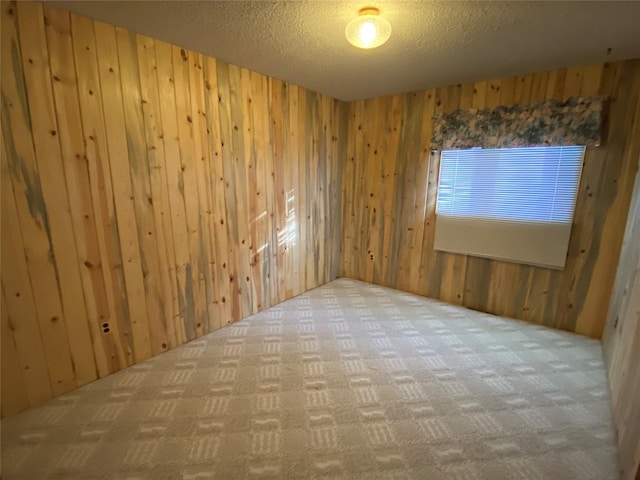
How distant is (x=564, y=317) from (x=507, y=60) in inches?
85.6

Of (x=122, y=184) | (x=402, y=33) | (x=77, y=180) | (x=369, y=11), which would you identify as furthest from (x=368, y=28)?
(x=77, y=180)

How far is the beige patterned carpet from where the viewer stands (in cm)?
143

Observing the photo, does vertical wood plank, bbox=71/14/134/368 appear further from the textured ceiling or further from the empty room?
the textured ceiling

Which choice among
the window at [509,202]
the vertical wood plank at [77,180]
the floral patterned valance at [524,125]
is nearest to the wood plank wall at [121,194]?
the vertical wood plank at [77,180]

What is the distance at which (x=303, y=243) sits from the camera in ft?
11.5

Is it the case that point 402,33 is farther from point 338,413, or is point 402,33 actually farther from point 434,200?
point 338,413

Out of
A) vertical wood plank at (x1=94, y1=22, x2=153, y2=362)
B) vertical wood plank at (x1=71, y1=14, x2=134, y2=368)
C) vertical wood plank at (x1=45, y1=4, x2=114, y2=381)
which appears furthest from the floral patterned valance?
vertical wood plank at (x1=45, y1=4, x2=114, y2=381)

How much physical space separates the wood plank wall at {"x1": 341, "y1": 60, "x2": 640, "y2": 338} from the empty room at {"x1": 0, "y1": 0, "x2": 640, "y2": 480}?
0.07 ft

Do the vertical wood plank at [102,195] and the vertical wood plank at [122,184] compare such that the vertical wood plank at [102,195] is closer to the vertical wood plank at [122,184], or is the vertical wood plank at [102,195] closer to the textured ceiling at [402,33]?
the vertical wood plank at [122,184]

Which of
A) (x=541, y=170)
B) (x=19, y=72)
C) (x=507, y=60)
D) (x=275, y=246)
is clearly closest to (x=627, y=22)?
(x=507, y=60)

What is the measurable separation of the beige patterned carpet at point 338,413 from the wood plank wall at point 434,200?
41 centimetres

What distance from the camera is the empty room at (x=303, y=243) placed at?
1562 mm

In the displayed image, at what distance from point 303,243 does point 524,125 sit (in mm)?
2328

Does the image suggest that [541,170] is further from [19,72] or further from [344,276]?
[19,72]
